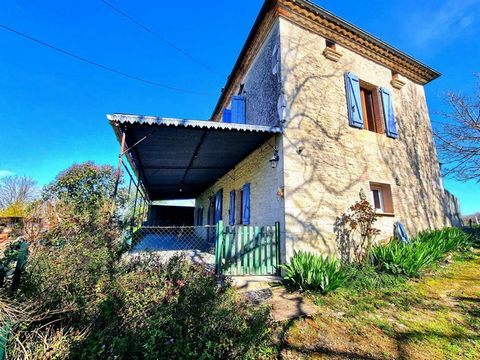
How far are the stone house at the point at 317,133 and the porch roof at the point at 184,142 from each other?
0.11ft

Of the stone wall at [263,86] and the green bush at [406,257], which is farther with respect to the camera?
the stone wall at [263,86]

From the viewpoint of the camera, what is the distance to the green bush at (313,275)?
3.84m

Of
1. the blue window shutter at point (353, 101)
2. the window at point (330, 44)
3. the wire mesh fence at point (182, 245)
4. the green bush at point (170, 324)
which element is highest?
the window at point (330, 44)

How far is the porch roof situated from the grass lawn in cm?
388

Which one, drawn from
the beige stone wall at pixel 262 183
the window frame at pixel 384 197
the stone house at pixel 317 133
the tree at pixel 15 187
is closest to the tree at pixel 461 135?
the stone house at pixel 317 133

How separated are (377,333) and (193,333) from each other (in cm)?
225

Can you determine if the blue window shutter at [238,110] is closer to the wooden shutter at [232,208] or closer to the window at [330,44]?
the wooden shutter at [232,208]

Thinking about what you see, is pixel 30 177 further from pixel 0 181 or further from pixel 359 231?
pixel 359 231

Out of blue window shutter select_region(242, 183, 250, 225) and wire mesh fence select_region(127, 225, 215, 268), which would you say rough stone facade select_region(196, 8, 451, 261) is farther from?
wire mesh fence select_region(127, 225, 215, 268)

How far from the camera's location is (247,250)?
16.4ft

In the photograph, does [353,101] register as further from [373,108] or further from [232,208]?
[232,208]

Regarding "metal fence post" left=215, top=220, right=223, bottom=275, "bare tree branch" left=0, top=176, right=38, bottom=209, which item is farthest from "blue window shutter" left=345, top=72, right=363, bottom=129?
"bare tree branch" left=0, top=176, right=38, bottom=209

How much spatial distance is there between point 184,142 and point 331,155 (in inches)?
158

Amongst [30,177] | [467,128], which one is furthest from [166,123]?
[30,177]
